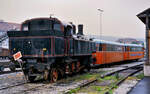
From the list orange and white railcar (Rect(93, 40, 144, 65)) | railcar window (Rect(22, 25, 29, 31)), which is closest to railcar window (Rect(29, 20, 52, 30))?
railcar window (Rect(22, 25, 29, 31))

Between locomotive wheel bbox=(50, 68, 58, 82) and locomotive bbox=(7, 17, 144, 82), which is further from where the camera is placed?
locomotive wheel bbox=(50, 68, 58, 82)

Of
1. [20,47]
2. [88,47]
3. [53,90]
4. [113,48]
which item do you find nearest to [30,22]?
[20,47]

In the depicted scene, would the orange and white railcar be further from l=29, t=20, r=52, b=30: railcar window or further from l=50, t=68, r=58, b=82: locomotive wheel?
l=29, t=20, r=52, b=30: railcar window

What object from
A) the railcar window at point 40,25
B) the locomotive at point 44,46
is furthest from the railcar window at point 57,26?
the railcar window at point 40,25

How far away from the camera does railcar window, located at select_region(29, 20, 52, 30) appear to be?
13414 millimetres

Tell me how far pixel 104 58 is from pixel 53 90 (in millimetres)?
15693

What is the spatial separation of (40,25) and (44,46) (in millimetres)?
1685

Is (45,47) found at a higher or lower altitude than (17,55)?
higher

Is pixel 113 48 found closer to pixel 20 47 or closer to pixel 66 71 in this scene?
pixel 66 71

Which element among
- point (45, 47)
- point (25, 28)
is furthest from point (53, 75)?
point (25, 28)

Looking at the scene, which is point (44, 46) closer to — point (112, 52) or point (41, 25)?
point (41, 25)

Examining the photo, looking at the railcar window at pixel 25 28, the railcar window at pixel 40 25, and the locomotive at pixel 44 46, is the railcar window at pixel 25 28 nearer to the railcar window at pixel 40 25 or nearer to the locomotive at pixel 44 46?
the locomotive at pixel 44 46

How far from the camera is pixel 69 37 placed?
14.6m

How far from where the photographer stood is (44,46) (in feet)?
40.8
